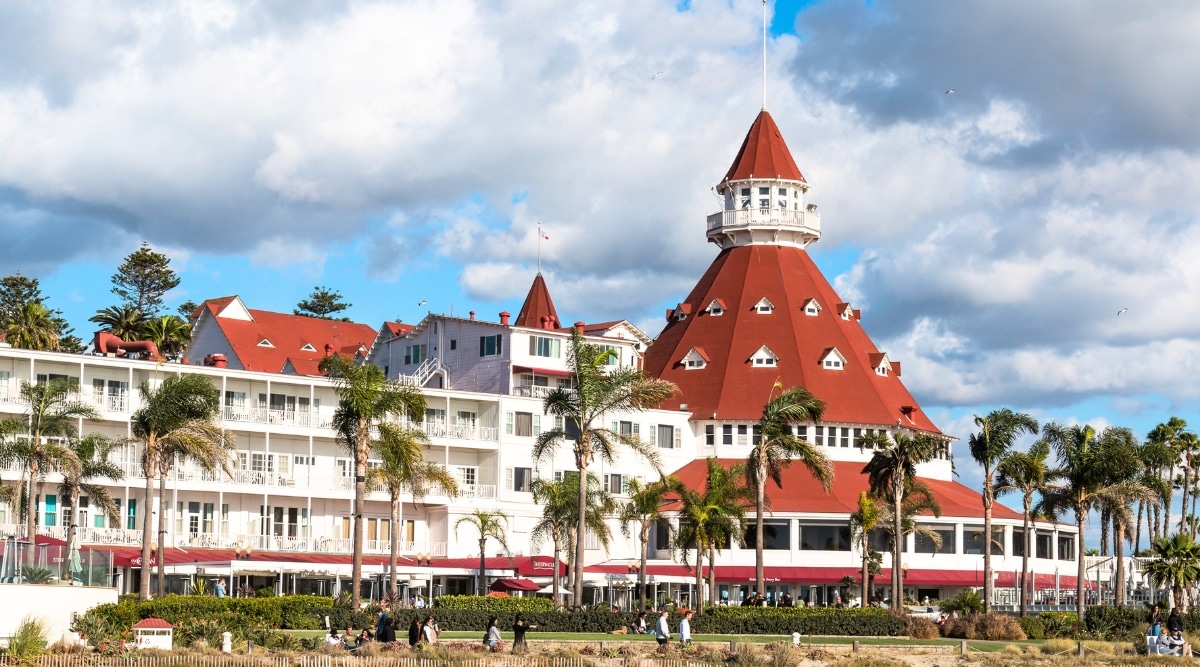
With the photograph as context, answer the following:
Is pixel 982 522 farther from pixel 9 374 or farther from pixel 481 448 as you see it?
pixel 9 374

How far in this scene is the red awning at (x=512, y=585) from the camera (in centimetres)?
7425

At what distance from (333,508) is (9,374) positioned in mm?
16580

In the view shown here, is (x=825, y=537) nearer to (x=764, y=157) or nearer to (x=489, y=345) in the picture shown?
(x=489, y=345)

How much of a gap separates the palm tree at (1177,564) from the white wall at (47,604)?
4344 cm

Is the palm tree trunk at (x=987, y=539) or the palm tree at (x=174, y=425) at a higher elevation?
the palm tree at (x=174, y=425)

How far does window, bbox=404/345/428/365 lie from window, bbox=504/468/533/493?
1001cm

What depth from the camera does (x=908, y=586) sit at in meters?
90.8

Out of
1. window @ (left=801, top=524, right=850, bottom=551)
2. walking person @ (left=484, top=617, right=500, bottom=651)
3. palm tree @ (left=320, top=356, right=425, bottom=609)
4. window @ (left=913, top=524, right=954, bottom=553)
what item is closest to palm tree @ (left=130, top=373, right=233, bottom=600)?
palm tree @ (left=320, top=356, right=425, bottom=609)

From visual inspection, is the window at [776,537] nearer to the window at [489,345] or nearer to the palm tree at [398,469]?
the window at [489,345]

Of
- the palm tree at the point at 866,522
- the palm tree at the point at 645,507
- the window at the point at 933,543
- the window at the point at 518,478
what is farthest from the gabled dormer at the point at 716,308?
the palm tree at the point at 645,507

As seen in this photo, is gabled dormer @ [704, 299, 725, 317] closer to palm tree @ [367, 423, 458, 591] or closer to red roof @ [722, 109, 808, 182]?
red roof @ [722, 109, 808, 182]

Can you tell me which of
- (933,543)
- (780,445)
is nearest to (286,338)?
(933,543)

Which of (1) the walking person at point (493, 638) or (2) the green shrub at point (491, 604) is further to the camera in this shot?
(2) the green shrub at point (491, 604)

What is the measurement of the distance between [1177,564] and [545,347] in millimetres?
34328
